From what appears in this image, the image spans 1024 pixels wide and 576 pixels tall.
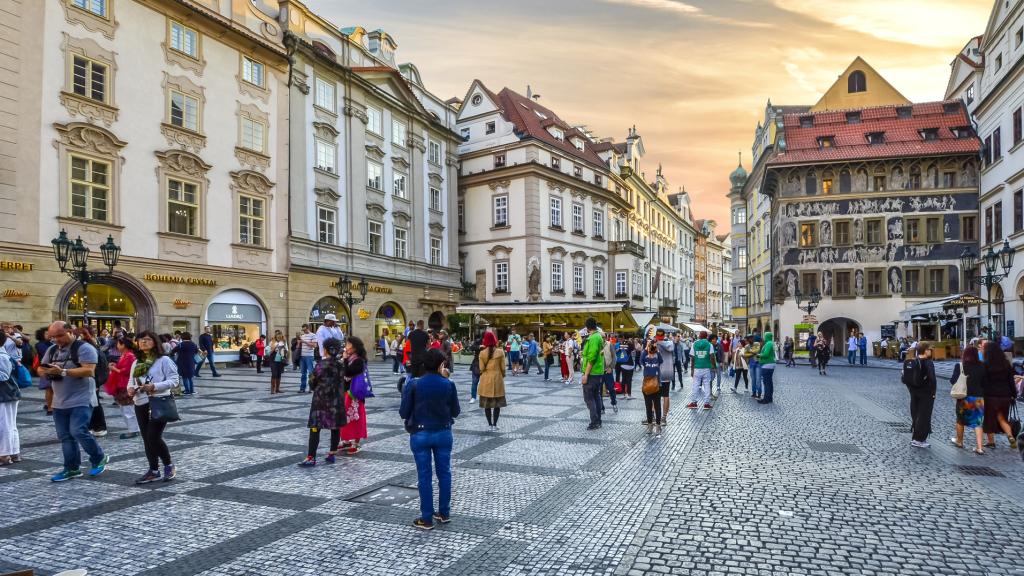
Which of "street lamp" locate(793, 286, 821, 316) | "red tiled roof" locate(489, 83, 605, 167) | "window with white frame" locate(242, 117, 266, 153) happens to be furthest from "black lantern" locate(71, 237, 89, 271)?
"street lamp" locate(793, 286, 821, 316)

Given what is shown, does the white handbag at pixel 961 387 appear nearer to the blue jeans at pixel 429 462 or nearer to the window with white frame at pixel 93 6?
the blue jeans at pixel 429 462

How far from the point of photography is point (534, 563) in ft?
17.8

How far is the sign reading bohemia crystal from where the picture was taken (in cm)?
2811

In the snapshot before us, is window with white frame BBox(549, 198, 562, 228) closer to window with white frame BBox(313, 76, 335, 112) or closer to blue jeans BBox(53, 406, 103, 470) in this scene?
window with white frame BBox(313, 76, 335, 112)

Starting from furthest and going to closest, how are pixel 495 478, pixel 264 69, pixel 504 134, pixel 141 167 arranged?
pixel 504 134
pixel 264 69
pixel 141 167
pixel 495 478

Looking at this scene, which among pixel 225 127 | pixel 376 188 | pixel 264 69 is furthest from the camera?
pixel 376 188

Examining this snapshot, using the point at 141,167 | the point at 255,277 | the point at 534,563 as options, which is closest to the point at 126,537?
the point at 534,563

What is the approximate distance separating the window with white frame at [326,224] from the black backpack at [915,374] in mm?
28457

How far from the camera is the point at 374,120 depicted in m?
38.2

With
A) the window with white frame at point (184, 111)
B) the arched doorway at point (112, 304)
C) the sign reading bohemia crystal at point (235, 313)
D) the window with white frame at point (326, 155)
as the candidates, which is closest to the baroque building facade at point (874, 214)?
the window with white frame at point (326, 155)

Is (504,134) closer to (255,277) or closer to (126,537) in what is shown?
(255,277)

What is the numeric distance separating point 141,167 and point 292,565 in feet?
80.6

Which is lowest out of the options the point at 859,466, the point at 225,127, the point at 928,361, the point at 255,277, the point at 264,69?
the point at 859,466

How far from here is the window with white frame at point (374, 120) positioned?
37.7m
